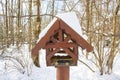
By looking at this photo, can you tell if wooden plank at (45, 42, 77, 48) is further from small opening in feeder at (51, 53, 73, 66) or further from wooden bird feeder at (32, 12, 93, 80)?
small opening in feeder at (51, 53, 73, 66)

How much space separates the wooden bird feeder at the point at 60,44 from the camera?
3.03m

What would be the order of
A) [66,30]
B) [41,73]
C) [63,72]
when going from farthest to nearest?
[41,73] < [63,72] < [66,30]

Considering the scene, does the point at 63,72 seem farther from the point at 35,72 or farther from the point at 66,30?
the point at 35,72

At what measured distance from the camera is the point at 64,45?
310cm

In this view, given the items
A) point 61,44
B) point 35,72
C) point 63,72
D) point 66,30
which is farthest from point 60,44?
point 35,72

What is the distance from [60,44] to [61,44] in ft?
0.04

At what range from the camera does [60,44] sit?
122 inches

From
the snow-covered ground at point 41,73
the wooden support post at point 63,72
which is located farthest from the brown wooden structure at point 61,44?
the snow-covered ground at point 41,73

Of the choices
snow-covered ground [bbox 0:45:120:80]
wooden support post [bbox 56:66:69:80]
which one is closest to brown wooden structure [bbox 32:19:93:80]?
wooden support post [bbox 56:66:69:80]

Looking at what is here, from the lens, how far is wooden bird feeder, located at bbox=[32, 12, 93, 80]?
119 inches

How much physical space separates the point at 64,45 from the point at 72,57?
0.18 metres

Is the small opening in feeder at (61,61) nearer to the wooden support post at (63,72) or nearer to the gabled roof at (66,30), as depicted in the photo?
the wooden support post at (63,72)

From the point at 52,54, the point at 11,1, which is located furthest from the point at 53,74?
the point at 11,1

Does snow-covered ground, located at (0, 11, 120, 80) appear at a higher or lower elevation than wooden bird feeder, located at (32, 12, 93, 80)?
lower
